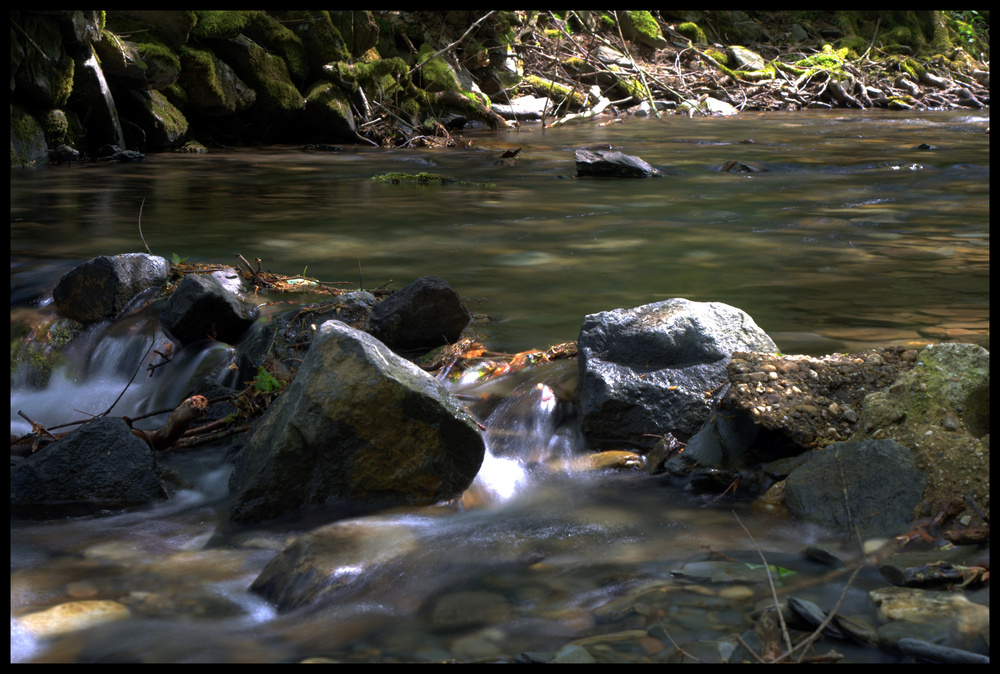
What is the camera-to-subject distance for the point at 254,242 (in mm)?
7180

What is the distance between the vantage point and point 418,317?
4551 millimetres

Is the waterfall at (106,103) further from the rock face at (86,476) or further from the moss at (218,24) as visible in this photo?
the rock face at (86,476)

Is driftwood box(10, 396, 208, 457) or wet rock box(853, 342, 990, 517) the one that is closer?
wet rock box(853, 342, 990, 517)

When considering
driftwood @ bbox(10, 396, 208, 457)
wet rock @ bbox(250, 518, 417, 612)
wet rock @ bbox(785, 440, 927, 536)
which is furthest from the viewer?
driftwood @ bbox(10, 396, 208, 457)

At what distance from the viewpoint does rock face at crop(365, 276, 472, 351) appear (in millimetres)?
4539

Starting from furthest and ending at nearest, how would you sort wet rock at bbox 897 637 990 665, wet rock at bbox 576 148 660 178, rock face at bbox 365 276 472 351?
wet rock at bbox 576 148 660 178, rock face at bbox 365 276 472 351, wet rock at bbox 897 637 990 665

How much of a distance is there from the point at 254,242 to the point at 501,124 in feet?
40.8

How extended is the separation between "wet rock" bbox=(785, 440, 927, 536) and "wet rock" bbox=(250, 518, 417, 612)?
4.69 feet

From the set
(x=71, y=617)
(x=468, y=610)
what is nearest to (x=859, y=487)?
(x=468, y=610)

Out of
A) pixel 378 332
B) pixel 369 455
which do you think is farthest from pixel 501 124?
pixel 369 455

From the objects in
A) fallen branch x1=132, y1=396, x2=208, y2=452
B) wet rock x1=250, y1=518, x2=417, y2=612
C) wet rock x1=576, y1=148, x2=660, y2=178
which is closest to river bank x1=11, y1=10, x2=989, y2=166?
wet rock x1=576, y1=148, x2=660, y2=178

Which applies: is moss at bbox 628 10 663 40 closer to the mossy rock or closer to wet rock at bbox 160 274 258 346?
the mossy rock

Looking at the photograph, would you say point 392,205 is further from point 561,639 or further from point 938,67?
point 938,67

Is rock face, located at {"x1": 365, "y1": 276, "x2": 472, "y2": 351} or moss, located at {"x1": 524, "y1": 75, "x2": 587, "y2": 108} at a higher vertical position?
moss, located at {"x1": 524, "y1": 75, "x2": 587, "y2": 108}
